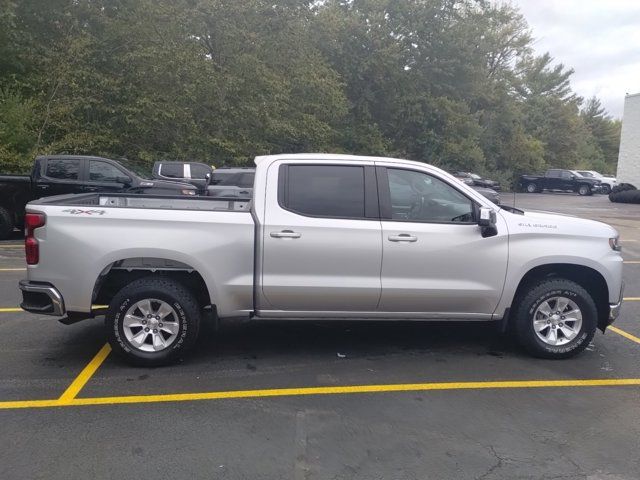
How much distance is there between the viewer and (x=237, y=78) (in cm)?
2236

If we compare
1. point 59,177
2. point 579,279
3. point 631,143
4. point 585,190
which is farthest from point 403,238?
point 585,190

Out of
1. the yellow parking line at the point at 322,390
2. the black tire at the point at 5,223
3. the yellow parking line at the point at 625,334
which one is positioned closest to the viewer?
the yellow parking line at the point at 322,390

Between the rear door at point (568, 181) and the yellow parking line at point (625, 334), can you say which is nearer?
the yellow parking line at point (625, 334)

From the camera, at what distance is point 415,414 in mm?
4117

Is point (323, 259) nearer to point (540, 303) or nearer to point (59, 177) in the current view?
point (540, 303)

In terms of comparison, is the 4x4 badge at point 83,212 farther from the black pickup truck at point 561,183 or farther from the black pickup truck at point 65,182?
the black pickup truck at point 561,183

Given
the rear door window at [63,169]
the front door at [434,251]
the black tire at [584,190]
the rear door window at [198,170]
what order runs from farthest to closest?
the black tire at [584,190], the rear door window at [198,170], the rear door window at [63,169], the front door at [434,251]

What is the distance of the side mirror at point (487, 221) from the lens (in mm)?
4855

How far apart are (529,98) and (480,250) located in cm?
5758

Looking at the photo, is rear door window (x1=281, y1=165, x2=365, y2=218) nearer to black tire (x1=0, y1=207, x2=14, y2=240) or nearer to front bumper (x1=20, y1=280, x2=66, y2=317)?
front bumper (x1=20, y1=280, x2=66, y2=317)

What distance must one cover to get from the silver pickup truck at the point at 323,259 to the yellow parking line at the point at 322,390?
57 cm

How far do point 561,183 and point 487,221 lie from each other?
38775 millimetres

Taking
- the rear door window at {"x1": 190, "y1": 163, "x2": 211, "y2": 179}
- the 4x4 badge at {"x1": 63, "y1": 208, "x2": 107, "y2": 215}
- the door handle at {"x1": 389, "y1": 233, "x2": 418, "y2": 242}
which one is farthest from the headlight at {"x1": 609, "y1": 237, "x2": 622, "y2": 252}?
the rear door window at {"x1": 190, "y1": 163, "x2": 211, "y2": 179}

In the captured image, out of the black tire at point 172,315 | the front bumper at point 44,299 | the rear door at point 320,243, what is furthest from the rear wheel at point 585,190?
the front bumper at point 44,299
